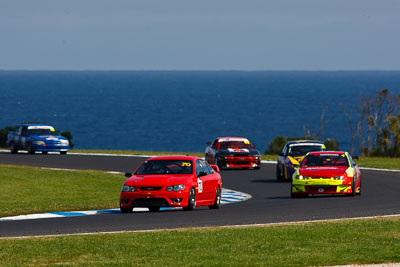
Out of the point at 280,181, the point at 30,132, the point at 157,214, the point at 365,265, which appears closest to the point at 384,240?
the point at 365,265

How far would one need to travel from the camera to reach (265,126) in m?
167

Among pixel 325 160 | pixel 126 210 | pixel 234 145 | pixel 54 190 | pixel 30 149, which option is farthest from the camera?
pixel 30 149

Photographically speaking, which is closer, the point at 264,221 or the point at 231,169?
the point at 264,221

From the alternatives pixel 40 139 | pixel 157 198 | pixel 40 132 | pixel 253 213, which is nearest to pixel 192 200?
pixel 157 198

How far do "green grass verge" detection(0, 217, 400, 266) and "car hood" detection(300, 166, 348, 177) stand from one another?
8.13 meters

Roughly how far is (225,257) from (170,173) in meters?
9.17

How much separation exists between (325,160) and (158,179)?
7066mm

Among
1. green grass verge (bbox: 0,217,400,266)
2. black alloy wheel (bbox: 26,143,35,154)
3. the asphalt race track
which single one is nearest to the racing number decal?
the asphalt race track

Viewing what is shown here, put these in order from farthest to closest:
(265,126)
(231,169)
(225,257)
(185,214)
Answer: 1. (265,126)
2. (231,169)
3. (185,214)
4. (225,257)

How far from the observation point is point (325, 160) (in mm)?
27125

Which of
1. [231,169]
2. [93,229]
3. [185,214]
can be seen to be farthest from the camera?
[231,169]

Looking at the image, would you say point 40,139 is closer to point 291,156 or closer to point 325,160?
point 291,156

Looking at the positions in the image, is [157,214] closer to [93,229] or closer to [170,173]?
[170,173]

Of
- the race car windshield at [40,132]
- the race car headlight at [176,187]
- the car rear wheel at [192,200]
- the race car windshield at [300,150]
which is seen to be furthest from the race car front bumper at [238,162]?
the race car headlight at [176,187]
